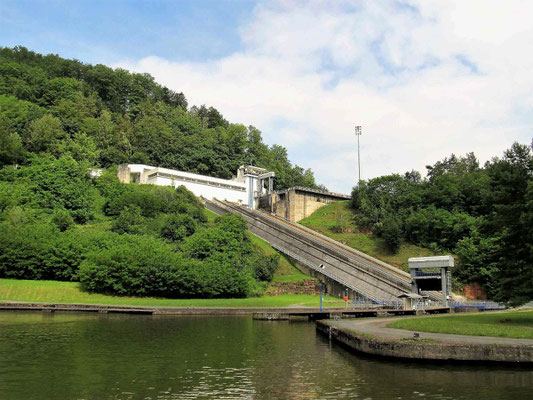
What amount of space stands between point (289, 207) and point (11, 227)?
4234 centimetres

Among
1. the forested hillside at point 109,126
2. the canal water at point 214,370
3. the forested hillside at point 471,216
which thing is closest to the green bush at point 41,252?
the canal water at point 214,370

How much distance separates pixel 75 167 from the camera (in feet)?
196

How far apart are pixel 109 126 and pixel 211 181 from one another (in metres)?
20.0

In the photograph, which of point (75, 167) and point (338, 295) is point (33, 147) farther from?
point (338, 295)

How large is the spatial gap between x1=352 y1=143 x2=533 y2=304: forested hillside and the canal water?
898 centimetres

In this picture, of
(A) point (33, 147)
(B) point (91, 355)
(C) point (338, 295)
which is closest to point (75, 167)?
(A) point (33, 147)

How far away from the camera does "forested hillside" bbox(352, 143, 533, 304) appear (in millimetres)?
23234

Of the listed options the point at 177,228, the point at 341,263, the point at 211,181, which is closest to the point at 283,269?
the point at 341,263

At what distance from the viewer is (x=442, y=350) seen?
17141 millimetres

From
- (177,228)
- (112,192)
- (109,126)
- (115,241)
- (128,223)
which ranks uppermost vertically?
(109,126)

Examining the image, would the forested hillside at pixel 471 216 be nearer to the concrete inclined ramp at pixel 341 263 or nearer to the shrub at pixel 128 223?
the concrete inclined ramp at pixel 341 263

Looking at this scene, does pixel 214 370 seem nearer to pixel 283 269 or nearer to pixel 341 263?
pixel 341 263

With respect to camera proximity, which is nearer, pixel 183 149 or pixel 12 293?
pixel 12 293

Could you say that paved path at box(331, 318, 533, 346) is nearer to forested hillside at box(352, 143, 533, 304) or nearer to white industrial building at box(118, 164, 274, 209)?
forested hillside at box(352, 143, 533, 304)
